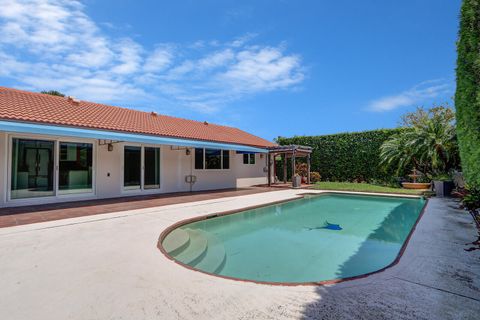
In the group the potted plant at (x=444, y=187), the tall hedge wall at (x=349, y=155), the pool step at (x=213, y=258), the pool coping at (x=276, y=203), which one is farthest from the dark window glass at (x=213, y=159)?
the potted plant at (x=444, y=187)

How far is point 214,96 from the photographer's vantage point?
3177 cm

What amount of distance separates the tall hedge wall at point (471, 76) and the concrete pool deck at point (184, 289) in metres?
2.69

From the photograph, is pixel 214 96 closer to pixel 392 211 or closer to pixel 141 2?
pixel 141 2

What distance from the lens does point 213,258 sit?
8086 mm

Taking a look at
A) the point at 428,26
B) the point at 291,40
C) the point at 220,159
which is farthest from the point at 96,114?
the point at 428,26

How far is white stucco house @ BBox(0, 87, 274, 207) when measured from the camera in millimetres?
13695

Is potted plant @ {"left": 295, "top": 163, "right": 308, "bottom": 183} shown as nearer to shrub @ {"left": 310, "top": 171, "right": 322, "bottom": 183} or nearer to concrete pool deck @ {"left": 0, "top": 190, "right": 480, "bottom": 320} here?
shrub @ {"left": 310, "top": 171, "right": 322, "bottom": 183}

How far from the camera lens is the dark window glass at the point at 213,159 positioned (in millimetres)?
24834

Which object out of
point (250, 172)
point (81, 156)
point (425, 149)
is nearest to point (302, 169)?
point (250, 172)

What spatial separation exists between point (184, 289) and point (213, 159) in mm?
20812

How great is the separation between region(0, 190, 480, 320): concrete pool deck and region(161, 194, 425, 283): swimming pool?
51.8 inches

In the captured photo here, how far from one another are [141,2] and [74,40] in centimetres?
636

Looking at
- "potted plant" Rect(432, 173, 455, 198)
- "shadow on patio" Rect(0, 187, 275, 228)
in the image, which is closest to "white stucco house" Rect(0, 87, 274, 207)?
"shadow on patio" Rect(0, 187, 275, 228)

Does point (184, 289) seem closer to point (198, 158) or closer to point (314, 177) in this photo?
point (198, 158)
